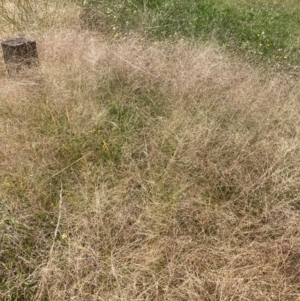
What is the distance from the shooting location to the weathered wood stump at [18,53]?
3236 millimetres

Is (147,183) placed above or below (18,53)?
below

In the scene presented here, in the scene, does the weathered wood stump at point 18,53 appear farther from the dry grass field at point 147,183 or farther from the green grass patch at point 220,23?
the green grass patch at point 220,23

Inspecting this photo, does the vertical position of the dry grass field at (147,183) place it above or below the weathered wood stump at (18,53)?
below

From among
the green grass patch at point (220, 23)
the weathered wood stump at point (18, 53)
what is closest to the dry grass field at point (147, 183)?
the weathered wood stump at point (18, 53)

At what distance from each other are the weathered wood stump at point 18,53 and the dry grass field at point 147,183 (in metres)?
0.13

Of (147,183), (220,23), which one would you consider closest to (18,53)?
(147,183)

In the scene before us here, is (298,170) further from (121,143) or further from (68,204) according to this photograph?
(68,204)

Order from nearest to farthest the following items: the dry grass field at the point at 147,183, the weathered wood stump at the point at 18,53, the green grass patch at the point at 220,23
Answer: the dry grass field at the point at 147,183, the weathered wood stump at the point at 18,53, the green grass patch at the point at 220,23

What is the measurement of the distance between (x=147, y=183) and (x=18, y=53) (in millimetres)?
1868

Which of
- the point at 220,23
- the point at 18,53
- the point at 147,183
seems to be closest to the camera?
the point at 147,183

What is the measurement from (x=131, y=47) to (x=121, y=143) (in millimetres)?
1586

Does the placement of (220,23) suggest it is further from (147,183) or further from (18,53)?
(147,183)

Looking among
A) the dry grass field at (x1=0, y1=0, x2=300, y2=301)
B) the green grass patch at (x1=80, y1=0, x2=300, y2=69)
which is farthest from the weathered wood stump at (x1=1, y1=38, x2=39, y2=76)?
the green grass patch at (x1=80, y1=0, x2=300, y2=69)

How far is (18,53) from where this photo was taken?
325cm
